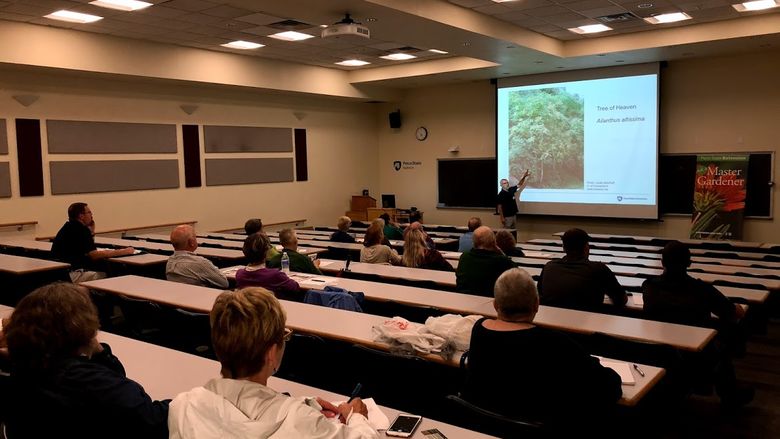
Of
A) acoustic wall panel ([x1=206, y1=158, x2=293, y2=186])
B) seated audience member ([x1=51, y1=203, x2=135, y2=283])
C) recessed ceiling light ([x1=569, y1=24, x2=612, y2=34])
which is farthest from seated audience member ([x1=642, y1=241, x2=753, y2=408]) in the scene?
acoustic wall panel ([x1=206, y1=158, x2=293, y2=186])

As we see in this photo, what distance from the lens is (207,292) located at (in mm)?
4680

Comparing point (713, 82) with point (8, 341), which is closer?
point (8, 341)

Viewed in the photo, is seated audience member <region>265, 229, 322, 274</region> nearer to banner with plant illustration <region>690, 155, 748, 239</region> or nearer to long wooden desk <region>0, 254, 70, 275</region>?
long wooden desk <region>0, 254, 70, 275</region>

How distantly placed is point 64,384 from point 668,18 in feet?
30.8

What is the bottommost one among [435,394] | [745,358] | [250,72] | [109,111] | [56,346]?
[745,358]

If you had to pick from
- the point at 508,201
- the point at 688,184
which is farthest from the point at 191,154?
the point at 688,184

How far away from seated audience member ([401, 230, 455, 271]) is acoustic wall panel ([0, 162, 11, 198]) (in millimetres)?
6358

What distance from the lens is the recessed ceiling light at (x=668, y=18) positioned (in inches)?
345

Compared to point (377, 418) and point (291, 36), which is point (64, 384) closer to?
point (377, 418)

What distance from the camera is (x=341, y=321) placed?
373 centimetres

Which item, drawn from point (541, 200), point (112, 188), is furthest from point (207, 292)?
point (541, 200)

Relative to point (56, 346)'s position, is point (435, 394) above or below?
below

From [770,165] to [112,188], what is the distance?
1083cm

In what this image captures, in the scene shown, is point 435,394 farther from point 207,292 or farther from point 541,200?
point 541,200
